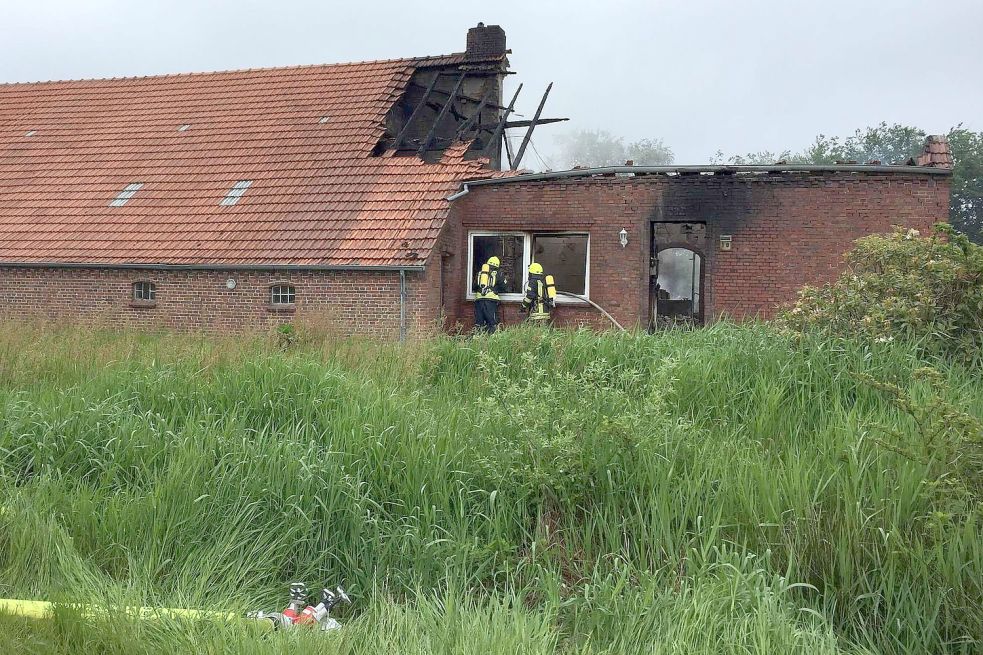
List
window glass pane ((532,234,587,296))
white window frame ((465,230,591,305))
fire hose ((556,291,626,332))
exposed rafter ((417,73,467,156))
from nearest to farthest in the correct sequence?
fire hose ((556,291,626,332)), white window frame ((465,230,591,305)), window glass pane ((532,234,587,296)), exposed rafter ((417,73,467,156))

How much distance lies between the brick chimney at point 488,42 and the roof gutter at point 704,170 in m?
6.42

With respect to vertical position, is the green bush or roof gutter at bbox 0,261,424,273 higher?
roof gutter at bbox 0,261,424,273

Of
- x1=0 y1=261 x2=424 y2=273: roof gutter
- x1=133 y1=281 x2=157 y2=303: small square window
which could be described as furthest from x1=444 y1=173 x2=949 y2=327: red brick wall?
x1=133 y1=281 x2=157 y2=303: small square window

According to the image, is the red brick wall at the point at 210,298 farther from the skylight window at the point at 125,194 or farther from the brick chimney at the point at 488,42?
the brick chimney at the point at 488,42

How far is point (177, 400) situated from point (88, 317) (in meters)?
11.4

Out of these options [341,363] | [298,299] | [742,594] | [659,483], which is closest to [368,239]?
[298,299]

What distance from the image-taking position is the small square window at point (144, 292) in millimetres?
17547

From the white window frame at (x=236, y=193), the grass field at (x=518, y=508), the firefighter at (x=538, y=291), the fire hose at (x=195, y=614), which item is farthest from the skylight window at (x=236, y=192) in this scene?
the fire hose at (x=195, y=614)

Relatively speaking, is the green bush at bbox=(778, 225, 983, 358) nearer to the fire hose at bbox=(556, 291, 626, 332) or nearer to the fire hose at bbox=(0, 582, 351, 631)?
the fire hose at bbox=(0, 582, 351, 631)

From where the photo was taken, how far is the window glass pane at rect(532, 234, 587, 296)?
1719 centimetres

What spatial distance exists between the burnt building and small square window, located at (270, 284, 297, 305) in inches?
0.9

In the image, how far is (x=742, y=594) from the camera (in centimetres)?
431

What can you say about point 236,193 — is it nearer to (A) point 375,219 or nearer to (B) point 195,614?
(A) point 375,219

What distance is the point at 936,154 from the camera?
1536cm
